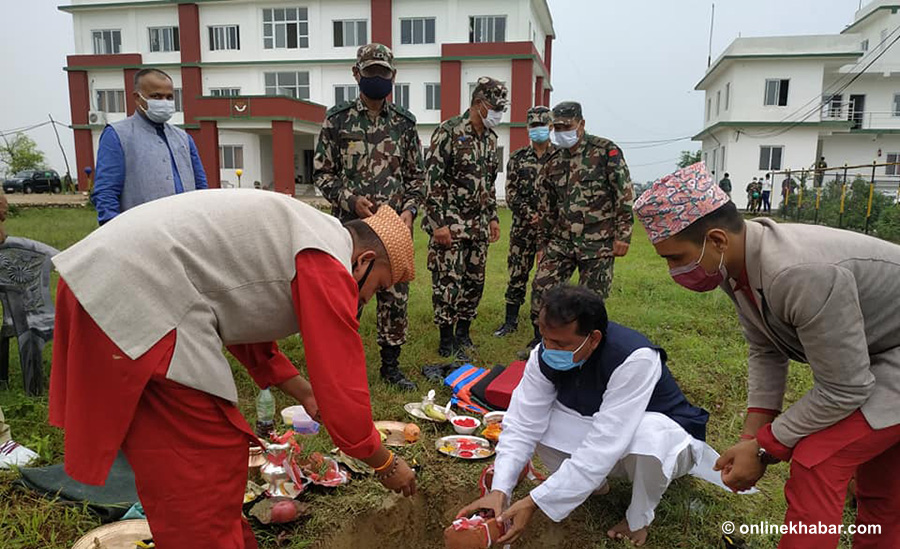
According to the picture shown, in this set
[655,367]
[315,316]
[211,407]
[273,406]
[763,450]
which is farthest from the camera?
[273,406]

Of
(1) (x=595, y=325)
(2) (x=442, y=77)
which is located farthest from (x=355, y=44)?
(1) (x=595, y=325)

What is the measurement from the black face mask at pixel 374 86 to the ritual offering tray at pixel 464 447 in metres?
2.42

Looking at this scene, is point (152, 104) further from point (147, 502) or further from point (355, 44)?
point (355, 44)

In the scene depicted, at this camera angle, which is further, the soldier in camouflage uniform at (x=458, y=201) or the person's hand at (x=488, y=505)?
the soldier in camouflage uniform at (x=458, y=201)

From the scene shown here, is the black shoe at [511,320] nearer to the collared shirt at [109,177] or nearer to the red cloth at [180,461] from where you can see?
the collared shirt at [109,177]

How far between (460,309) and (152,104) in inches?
108

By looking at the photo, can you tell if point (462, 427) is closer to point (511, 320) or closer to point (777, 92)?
point (511, 320)

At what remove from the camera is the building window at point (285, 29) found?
27.1 metres

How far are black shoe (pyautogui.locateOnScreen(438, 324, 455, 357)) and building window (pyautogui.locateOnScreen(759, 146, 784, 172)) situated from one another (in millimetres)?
25477

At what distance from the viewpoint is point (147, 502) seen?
1679mm

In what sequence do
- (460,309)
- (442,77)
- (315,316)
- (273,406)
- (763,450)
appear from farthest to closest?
(442,77), (460,309), (273,406), (763,450), (315,316)

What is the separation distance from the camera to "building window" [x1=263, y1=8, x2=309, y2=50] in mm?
27062

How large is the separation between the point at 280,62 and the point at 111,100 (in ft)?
30.4

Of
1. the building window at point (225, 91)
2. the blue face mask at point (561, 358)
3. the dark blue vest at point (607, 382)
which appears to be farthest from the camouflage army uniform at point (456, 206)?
the building window at point (225, 91)
